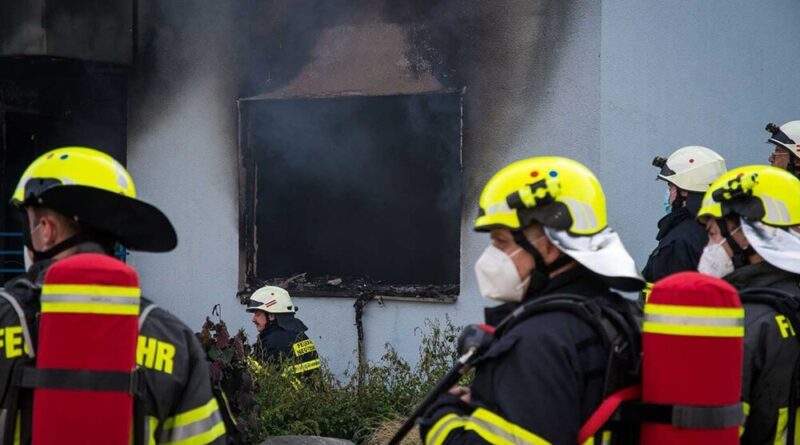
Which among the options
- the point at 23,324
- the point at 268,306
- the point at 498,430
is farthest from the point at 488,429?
the point at 268,306

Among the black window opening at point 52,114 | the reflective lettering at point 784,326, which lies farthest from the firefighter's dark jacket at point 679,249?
the black window opening at point 52,114

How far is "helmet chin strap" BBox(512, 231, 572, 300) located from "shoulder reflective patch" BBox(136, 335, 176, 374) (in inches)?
37.7

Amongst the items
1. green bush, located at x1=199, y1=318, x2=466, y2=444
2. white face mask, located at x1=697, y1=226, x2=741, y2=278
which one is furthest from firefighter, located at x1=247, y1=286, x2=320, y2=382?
white face mask, located at x1=697, y1=226, x2=741, y2=278

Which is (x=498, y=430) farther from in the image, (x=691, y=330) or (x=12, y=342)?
(x=12, y=342)

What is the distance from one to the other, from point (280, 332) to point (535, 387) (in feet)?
21.4

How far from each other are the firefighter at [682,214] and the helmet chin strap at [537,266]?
3894 mm

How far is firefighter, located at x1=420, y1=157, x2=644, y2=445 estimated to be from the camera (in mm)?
2762

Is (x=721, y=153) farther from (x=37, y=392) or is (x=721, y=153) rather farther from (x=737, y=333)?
(x=37, y=392)

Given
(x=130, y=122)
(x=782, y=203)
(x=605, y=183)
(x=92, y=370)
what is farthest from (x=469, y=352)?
(x=130, y=122)

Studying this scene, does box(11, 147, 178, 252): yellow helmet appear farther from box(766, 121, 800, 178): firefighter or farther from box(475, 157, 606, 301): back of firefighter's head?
box(766, 121, 800, 178): firefighter

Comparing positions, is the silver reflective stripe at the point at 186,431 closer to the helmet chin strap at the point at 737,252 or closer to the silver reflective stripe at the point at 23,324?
the silver reflective stripe at the point at 23,324

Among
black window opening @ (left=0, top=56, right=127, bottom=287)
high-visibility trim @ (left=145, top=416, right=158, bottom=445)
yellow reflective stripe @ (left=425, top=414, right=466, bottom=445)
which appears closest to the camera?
yellow reflective stripe @ (left=425, top=414, right=466, bottom=445)

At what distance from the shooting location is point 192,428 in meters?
3.13

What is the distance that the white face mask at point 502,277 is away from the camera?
10.2ft
